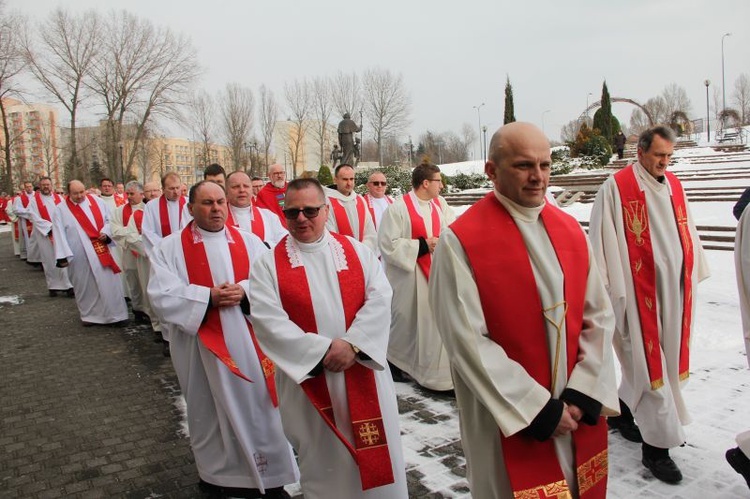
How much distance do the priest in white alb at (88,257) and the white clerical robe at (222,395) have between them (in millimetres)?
6219

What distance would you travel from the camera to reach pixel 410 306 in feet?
20.4

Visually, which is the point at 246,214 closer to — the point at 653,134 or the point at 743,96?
the point at 653,134

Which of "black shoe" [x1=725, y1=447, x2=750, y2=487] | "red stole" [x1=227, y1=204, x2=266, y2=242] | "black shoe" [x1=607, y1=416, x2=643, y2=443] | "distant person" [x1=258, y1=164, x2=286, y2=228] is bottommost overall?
"black shoe" [x1=607, y1=416, x2=643, y2=443]

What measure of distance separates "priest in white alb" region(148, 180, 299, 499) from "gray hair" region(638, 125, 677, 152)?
3.00m

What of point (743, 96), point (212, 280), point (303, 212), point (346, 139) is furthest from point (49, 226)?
point (743, 96)

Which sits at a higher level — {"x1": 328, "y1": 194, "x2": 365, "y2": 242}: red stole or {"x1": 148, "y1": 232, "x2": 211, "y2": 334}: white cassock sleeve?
{"x1": 328, "y1": 194, "x2": 365, "y2": 242}: red stole

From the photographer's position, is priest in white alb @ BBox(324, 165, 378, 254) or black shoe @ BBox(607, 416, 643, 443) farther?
priest in white alb @ BBox(324, 165, 378, 254)

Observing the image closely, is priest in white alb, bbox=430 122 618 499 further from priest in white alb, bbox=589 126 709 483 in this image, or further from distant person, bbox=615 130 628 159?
distant person, bbox=615 130 628 159

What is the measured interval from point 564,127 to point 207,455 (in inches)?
3930

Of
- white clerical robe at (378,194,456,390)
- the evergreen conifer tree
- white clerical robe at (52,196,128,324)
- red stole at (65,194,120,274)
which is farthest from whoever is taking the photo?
the evergreen conifer tree

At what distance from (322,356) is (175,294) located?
4.66 feet

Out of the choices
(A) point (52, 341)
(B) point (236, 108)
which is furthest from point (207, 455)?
(B) point (236, 108)

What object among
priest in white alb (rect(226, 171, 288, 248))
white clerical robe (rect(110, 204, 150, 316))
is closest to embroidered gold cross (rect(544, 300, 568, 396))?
priest in white alb (rect(226, 171, 288, 248))

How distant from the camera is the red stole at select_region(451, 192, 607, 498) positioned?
237 cm
